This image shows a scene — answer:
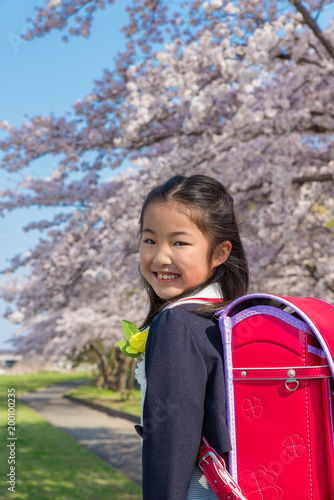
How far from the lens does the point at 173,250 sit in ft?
4.98

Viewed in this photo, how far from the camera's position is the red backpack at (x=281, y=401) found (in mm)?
1232

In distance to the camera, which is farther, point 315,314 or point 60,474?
point 60,474

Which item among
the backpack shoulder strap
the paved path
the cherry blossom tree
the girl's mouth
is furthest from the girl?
the paved path

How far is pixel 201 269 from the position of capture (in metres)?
1.54

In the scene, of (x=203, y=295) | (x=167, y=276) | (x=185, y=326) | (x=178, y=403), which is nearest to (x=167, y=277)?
(x=167, y=276)

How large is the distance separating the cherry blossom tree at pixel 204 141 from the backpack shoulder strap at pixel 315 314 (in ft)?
12.9

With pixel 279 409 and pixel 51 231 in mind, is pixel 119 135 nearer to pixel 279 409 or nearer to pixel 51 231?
pixel 51 231

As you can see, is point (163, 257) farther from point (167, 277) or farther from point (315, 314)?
point (315, 314)

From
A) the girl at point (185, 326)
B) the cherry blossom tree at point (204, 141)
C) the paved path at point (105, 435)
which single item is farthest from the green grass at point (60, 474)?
the girl at point (185, 326)

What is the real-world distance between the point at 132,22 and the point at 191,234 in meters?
6.09

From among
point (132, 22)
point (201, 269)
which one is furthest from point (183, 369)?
point (132, 22)

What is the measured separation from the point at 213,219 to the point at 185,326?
38 centimetres

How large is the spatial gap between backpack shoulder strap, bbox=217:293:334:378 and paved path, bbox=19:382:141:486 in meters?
5.76

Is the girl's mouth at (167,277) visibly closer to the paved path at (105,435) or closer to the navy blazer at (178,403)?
the navy blazer at (178,403)
